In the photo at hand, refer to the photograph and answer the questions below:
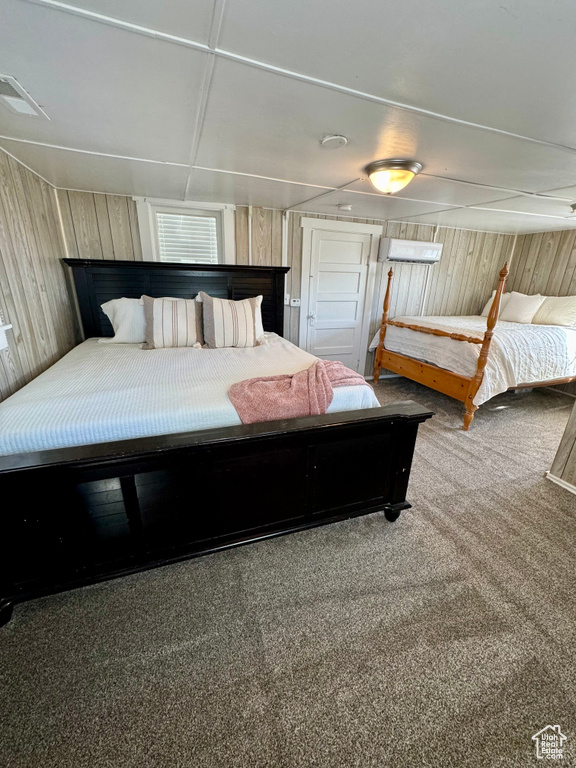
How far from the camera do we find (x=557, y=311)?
3.64 meters

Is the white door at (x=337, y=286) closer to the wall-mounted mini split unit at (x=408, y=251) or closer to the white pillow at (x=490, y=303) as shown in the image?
the wall-mounted mini split unit at (x=408, y=251)

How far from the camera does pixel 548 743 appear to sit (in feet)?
3.06

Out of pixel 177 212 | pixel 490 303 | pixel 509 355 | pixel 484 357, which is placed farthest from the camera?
pixel 490 303

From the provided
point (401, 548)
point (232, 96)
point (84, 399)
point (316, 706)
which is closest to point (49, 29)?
point (232, 96)

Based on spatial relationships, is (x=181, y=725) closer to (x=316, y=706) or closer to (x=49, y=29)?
(x=316, y=706)

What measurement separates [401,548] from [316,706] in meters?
0.82

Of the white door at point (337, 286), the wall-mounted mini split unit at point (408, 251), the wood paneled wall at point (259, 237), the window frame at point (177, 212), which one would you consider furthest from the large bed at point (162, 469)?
the wall-mounted mini split unit at point (408, 251)

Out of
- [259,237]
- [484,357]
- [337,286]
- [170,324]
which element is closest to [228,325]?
[170,324]

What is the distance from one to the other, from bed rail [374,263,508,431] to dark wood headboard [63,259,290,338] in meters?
1.60

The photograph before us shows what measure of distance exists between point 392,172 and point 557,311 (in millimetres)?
3131

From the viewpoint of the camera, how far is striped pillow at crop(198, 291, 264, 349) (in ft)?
8.22

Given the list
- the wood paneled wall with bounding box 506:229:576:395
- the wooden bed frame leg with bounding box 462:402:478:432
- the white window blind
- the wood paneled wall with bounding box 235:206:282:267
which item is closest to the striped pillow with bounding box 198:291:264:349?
the white window blind

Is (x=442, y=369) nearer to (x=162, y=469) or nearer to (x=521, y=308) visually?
(x=521, y=308)

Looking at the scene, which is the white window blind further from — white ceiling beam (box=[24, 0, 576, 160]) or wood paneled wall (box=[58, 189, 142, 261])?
white ceiling beam (box=[24, 0, 576, 160])
